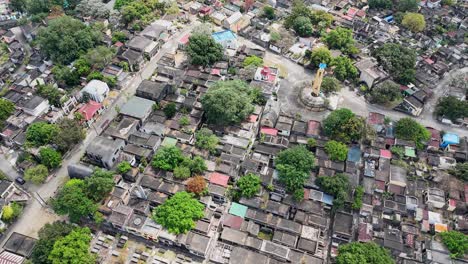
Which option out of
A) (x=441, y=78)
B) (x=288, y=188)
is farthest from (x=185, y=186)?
(x=441, y=78)

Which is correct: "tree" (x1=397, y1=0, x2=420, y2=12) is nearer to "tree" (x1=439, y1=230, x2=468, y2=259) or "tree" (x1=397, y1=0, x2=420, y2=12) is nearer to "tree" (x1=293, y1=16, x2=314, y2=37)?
"tree" (x1=293, y1=16, x2=314, y2=37)

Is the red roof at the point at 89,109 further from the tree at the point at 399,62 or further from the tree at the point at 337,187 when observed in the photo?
the tree at the point at 399,62

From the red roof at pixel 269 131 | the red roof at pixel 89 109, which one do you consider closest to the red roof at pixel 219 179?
the red roof at pixel 269 131

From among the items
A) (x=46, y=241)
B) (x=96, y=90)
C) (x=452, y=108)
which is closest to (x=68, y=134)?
(x=96, y=90)

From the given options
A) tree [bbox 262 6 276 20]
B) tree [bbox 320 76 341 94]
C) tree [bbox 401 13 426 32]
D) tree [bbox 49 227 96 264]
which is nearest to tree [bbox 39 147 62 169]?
tree [bbox 49 227 96 264]

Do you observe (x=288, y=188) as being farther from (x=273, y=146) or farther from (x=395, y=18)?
(x=395, y=18)

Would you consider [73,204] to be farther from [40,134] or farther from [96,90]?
[96,90]
